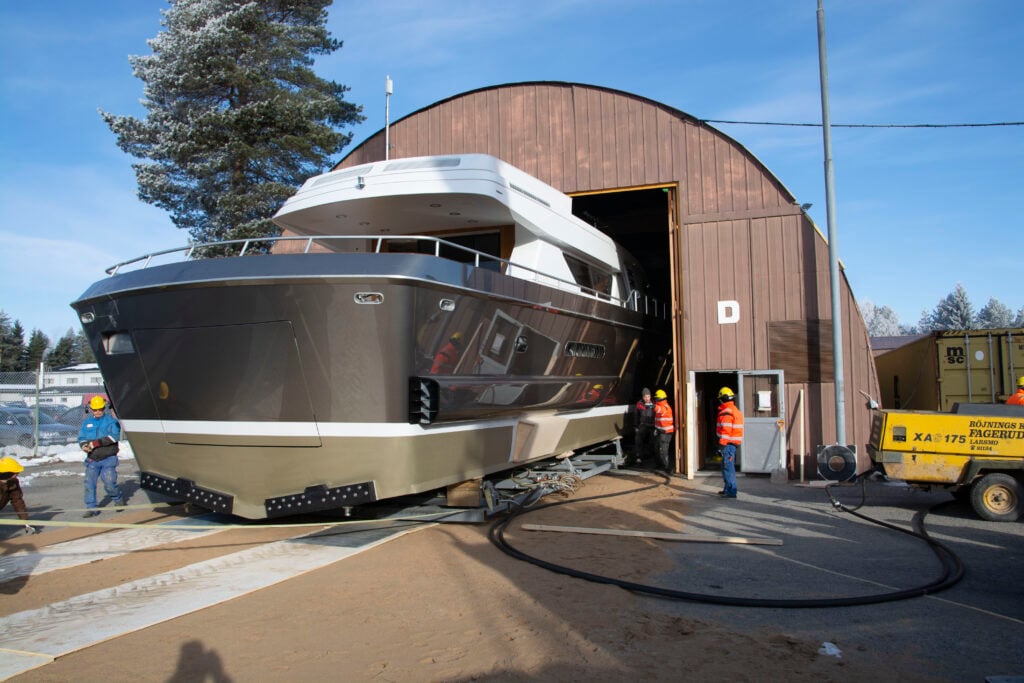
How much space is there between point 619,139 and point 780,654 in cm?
972

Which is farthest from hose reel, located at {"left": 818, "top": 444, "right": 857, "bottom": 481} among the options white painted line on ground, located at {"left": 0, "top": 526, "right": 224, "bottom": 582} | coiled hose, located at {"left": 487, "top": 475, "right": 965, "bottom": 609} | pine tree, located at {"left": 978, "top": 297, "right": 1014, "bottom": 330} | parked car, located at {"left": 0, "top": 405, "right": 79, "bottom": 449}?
pine tree, located at {"left": 978, "top": 297, "right": 1014, "bottom": 330}

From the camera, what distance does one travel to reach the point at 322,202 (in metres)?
8.44

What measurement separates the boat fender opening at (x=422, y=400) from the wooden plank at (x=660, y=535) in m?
1.73

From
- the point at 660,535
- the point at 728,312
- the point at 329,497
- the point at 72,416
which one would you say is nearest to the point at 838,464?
the point at 728,312

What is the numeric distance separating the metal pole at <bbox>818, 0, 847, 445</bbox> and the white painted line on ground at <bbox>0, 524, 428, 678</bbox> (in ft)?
22.9

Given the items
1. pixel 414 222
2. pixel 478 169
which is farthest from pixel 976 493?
pixel 414 222

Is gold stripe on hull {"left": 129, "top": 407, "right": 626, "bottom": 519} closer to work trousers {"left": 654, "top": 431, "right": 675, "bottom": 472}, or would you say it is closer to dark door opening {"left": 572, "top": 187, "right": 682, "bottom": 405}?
work trousers {"left": 654, "top": 431, "right": 675, "bottom": 472}

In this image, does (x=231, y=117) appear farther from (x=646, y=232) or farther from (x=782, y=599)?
(x=782, y=599)

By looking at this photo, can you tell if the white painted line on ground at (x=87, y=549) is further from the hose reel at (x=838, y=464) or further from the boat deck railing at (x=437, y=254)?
the hose reel at (x=838, y=464)

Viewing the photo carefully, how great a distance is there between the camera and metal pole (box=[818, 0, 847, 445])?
1036 centimetres

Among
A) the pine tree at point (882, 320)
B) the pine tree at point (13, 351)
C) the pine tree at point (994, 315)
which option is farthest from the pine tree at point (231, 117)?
the pine tree at point (882, 320)

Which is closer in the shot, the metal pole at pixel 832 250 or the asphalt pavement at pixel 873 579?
the asphalt pavement at pixel 873 579

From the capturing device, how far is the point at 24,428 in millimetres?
14172

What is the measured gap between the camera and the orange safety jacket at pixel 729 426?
9195 millimetres
